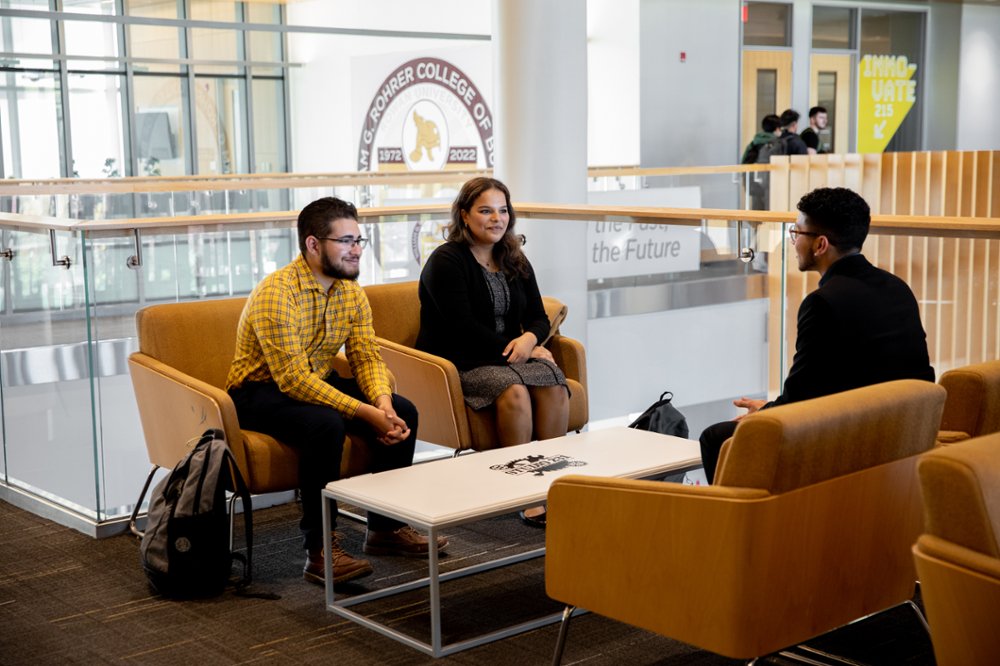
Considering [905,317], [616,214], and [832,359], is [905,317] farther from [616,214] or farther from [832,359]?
[616,214]

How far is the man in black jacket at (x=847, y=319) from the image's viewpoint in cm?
343

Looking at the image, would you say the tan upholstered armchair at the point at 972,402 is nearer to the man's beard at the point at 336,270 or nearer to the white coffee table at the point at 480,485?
the white coffee table at the point at 480,485

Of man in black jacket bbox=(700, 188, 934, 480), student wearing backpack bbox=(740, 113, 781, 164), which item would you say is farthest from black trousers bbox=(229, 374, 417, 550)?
student wearing backpack bbox=(740, 113, 781, 164)

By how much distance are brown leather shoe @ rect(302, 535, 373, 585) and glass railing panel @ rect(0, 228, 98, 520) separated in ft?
3.99

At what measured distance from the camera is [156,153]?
14664 millimetres

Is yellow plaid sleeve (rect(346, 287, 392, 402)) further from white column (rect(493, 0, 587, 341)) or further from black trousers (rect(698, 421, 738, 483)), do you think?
white column (rect(493, 0, 587, 341))

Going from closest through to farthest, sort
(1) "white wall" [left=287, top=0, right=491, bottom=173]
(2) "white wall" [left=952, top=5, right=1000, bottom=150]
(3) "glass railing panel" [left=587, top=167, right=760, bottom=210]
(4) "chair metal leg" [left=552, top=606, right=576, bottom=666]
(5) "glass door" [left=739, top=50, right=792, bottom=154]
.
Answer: (4) "chair metal leg" [left=552, top=606, right=576, bottom=666] → (3) "glass railing panel" [left=587, top=167, right=760, bottom=210] → (1) "white wall" [left=287, top=0, right=491, bottom=173] → (5) "glass door" [left=739, top=50, right=792, bottom=154] → (2) "white wall" [left=952, top=5, right=1000, bottom=150]

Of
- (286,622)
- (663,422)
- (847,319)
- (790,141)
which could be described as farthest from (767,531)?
(790,141)

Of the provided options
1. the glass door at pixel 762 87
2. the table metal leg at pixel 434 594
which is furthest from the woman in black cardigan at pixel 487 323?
the glass door at pixel 762 87

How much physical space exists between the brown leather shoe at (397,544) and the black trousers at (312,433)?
0.61 feet

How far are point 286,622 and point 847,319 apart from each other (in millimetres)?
1976

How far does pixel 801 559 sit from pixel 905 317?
96cm

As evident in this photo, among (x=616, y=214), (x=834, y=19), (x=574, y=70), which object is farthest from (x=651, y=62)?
(x=616, y=214)

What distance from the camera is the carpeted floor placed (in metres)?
3.61
